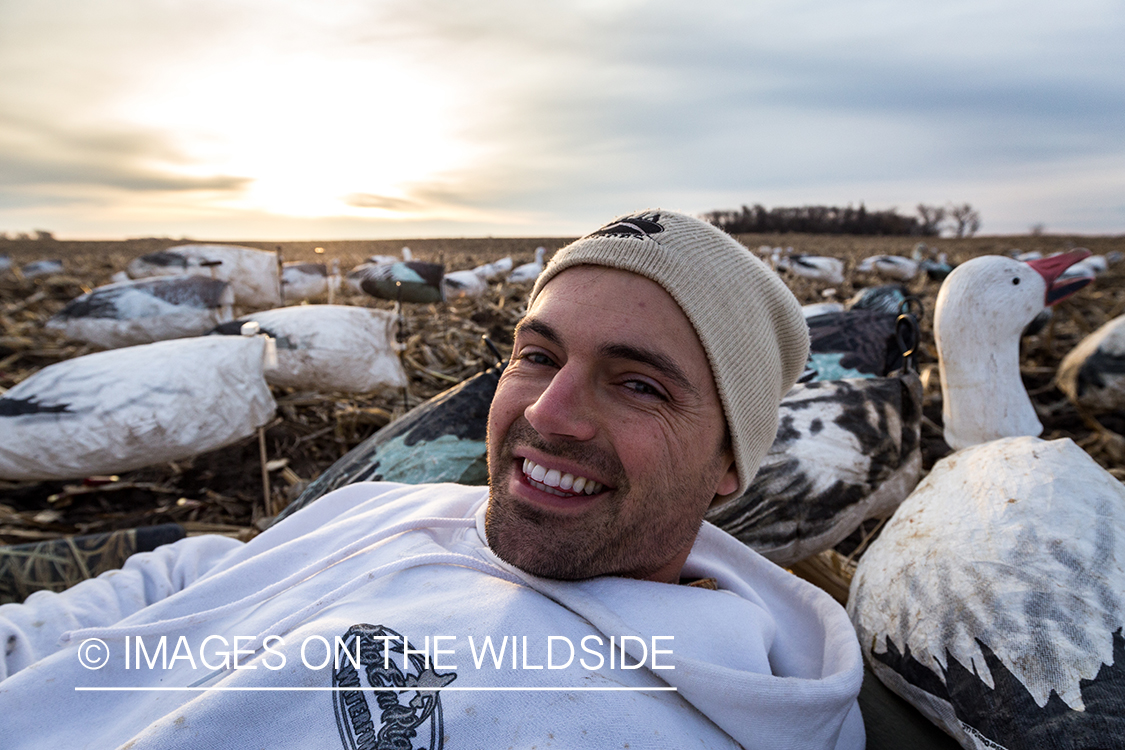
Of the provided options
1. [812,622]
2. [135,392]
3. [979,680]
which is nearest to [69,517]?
[135,392]

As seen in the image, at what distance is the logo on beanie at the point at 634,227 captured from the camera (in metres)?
1.69

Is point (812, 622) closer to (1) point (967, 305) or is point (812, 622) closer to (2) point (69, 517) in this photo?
(1) point (967, 305)

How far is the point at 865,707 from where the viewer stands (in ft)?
6.02

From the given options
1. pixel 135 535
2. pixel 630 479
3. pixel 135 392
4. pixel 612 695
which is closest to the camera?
pixel 612 695

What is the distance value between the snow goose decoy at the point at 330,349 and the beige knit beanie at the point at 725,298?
385 centimetres

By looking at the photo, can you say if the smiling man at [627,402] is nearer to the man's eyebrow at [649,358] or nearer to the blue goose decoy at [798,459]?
the man's eyebrow at [649,358]

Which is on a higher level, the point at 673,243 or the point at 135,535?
the point at 673,243

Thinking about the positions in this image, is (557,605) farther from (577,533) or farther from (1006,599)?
(1006,599)

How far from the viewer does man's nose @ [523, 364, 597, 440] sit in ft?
4.71

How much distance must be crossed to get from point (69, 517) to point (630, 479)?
4.72 m

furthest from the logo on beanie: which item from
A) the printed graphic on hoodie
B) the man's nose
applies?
the printed graphic on hoodie

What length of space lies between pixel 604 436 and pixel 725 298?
565 mm

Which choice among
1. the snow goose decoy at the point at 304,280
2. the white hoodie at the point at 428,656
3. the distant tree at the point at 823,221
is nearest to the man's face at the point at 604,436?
the white hoodie at the point at 428,656

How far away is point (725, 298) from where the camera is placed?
65.3 inches
